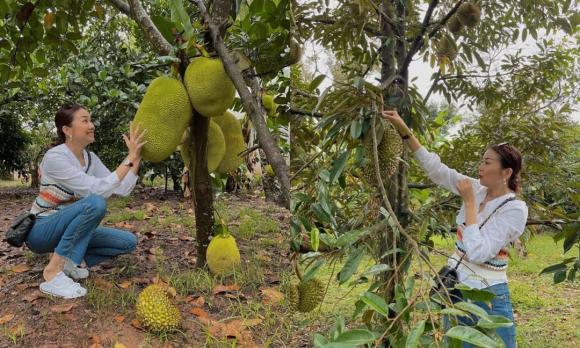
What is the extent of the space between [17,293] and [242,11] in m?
0.83

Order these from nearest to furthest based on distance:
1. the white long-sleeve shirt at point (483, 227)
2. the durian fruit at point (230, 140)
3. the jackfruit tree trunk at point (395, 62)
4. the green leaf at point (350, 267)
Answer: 1. the green leaf at point (350, 267)
2. the white long-sleeve shirt at point (483, 227)
3. the jackfruit tree trunk at point (395, 62)
4. the durian fruit at point (230, 140)

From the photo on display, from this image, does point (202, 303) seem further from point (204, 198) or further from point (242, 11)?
point (242, 11)

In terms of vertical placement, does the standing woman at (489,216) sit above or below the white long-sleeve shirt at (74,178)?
above

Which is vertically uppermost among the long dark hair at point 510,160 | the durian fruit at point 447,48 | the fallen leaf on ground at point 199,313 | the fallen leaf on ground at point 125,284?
the durian fruit at point 447,48

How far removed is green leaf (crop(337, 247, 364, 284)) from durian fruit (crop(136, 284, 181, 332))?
0.54 meters

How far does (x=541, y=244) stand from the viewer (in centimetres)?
104

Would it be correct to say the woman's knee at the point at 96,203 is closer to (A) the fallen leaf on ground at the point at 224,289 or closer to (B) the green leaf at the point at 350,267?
(A) the fallen leaf on ground at the point at 224,289

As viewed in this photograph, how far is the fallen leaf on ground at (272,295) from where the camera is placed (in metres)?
1.07

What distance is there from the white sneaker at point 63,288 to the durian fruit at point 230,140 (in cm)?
43

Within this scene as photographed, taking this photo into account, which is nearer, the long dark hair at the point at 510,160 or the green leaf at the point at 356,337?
the green leaf at the point at 356,337

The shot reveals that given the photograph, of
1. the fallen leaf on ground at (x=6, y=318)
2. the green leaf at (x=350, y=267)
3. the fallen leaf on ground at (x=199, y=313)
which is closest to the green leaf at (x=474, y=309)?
the green leaf at (x=350, y=267)

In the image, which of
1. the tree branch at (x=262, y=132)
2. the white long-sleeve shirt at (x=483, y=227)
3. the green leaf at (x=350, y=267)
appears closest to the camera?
the green leaf at (x=350, y=267)

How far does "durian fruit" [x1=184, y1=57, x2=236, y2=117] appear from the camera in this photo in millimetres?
928

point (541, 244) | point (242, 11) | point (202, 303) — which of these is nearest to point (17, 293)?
point (202, 303)
